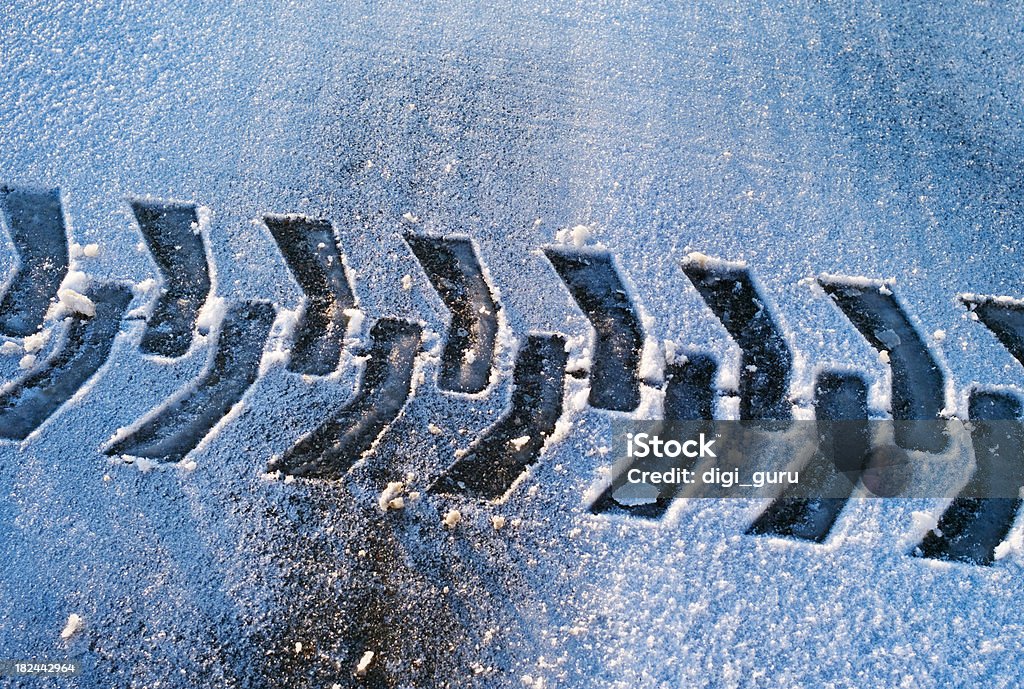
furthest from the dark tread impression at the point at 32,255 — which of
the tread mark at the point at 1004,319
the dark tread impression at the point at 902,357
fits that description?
the tread mark at the point at 1004,319

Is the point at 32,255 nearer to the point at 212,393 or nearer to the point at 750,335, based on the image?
the point at 212,393

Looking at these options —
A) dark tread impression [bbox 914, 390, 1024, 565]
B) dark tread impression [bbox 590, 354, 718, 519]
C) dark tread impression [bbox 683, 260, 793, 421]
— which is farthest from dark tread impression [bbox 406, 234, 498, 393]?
dark tread impression [bbox 914, 390, 1024, 565]

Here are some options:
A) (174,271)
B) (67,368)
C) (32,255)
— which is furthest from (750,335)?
(32,255)

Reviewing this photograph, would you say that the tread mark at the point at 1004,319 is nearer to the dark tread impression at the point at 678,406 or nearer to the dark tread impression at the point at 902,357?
the dark tread impression at the point at 902,357

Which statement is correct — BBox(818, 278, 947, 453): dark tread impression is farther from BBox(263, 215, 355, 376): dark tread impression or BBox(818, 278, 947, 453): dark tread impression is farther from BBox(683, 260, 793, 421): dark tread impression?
BBox(263, 215, 355, 376): dark tread impression

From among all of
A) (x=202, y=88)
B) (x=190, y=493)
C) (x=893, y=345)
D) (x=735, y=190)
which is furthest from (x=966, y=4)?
(x=190, y=493)

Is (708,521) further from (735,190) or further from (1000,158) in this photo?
(1000,158)
